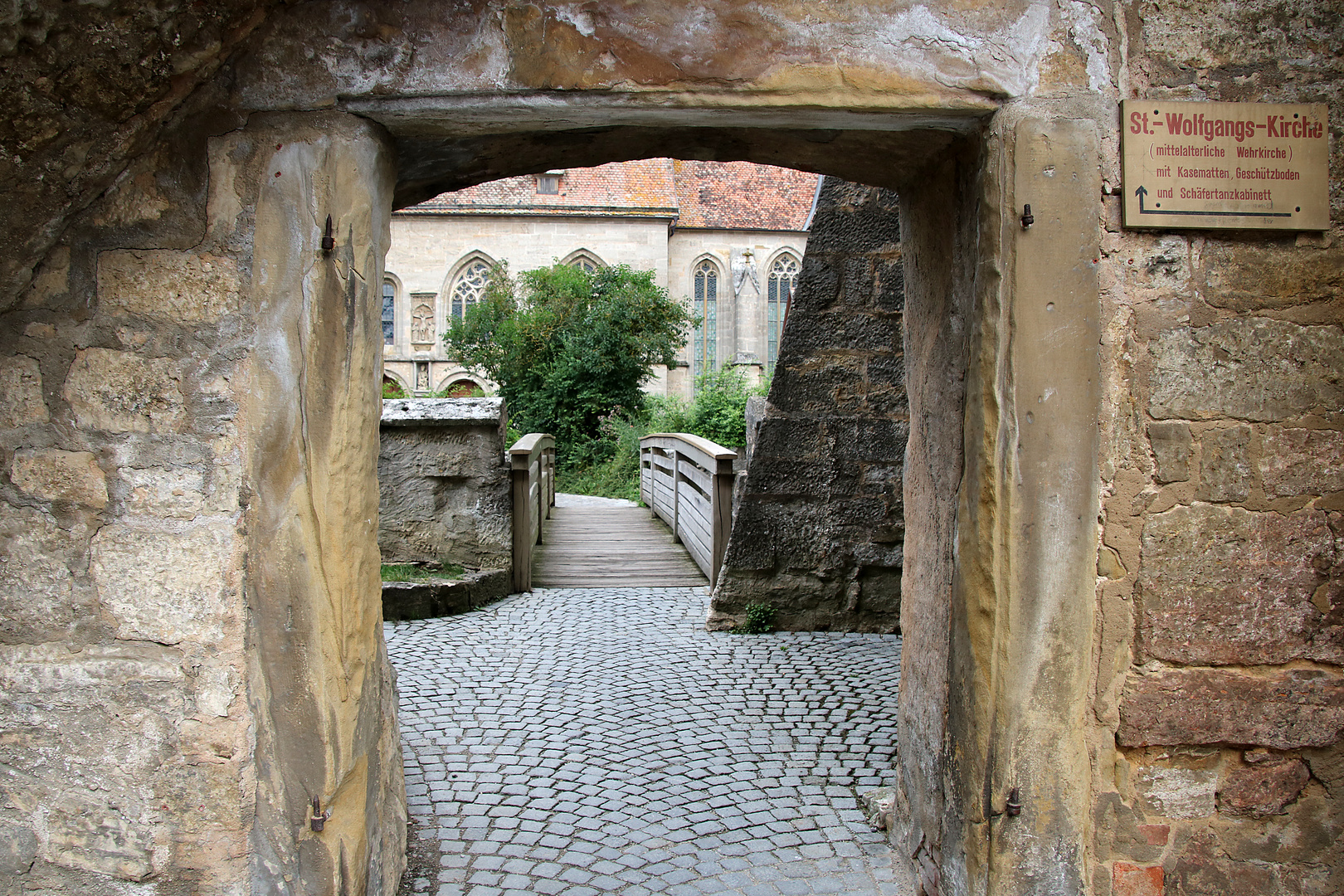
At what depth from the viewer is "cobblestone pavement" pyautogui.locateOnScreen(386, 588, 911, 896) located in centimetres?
281

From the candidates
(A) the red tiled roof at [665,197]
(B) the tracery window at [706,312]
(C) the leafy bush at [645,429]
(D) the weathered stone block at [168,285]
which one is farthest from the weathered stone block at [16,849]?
(B) the tracery window at [706,312]

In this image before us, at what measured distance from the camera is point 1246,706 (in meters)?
2.07

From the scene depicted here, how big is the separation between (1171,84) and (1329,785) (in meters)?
1.70

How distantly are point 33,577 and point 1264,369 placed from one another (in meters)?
2.87

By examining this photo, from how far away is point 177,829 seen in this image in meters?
2.03

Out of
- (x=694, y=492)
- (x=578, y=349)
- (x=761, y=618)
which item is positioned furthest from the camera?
(x=578, y=349)

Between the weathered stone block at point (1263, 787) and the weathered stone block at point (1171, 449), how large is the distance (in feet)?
2.36

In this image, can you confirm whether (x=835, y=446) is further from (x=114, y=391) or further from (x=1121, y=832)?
(x=114, y=391)

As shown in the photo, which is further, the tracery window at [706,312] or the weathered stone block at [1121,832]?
the tracery window at [706,312]

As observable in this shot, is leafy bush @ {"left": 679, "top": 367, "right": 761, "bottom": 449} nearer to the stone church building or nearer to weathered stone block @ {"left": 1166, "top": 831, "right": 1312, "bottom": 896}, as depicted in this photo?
the stone church building

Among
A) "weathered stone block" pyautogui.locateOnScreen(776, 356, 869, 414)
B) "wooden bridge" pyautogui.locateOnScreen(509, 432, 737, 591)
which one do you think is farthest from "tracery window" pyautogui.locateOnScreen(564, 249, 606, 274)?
"weathered stone block" pyautogui.locateOnScreen(776, 356, 869, 414)

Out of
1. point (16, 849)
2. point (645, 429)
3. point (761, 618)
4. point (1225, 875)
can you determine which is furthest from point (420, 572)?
point (645, 429)

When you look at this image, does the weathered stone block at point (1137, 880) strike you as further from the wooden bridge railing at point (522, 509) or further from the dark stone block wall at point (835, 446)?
the wooden bridge railing at point (522, 509)

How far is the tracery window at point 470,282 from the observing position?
1023 inches
